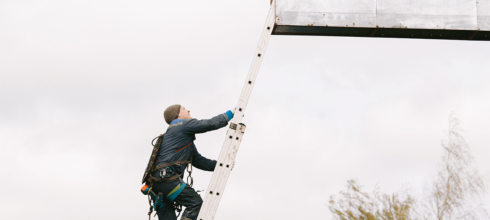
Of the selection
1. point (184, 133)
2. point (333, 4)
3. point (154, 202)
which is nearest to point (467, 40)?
point (333, 4)

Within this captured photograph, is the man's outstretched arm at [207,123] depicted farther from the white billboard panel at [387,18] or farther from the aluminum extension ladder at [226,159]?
the white billboard panel at [387,18]

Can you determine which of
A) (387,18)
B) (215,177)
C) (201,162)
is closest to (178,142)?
(201,162)

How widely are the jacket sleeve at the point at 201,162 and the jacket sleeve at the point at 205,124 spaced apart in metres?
0.60

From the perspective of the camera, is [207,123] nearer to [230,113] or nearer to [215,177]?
[230,113]

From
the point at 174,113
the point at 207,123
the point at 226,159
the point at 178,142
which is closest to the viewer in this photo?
the point at 226,159

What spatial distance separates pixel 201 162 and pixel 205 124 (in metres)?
0.93

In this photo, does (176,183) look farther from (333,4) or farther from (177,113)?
(333,4)

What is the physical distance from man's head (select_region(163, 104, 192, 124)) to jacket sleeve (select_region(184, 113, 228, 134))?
0.37 m

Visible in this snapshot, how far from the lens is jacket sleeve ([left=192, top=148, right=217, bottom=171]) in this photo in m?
6.21

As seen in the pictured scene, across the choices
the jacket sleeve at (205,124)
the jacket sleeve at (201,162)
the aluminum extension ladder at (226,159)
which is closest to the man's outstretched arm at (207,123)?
the jacket sleeve at (205,124)

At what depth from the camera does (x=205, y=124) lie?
548 cm

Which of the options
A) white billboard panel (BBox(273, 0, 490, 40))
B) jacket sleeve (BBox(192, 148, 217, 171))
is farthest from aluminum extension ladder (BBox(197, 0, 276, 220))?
white billboard panel (BBox(273, 0, 490, 40))

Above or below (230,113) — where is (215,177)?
below

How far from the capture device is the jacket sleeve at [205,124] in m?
5.39
